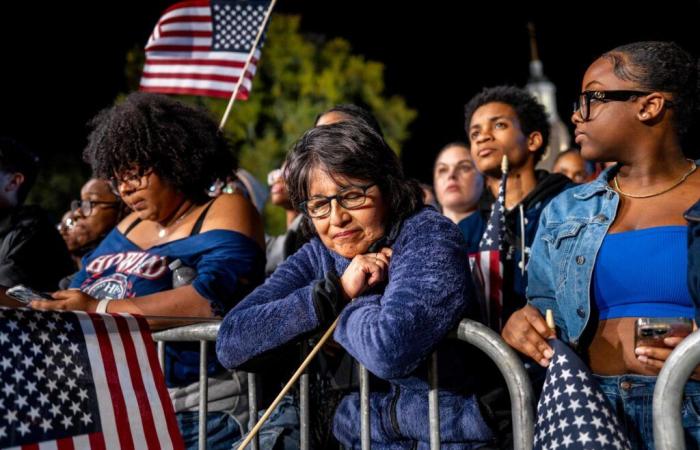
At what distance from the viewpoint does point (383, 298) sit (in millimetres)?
3156

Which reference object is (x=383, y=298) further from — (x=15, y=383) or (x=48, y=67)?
(x=48, y=67)

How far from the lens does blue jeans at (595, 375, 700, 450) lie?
9.93 ft

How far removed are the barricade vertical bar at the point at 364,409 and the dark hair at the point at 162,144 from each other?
1.86 metres

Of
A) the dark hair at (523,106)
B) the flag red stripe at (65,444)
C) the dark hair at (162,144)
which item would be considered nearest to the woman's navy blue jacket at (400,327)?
the flag red stripe at (65,444)

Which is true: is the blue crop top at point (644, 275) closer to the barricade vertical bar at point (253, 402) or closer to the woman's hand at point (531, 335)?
the woman's hand at point (531, 335)

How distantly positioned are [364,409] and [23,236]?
279 cm

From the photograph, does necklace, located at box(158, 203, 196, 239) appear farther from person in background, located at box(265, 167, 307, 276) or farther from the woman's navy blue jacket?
the woman's navy blue jacket

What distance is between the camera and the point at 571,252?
351cm

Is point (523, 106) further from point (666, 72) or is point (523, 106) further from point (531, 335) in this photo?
point (531, 335)

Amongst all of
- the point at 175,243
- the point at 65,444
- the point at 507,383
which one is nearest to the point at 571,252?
the point at 507,383

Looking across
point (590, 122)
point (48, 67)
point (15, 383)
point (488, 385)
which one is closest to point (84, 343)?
point (15, 383)

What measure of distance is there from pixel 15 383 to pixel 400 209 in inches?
66.5

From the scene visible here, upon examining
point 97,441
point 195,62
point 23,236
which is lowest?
point 97,441

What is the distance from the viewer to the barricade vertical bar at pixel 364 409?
325 cm
